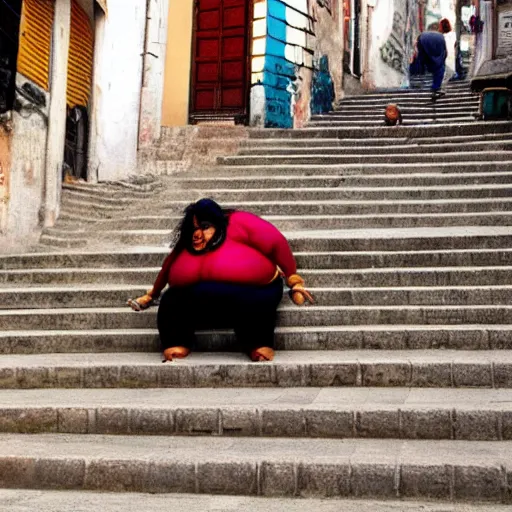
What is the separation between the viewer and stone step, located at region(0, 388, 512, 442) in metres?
3.93

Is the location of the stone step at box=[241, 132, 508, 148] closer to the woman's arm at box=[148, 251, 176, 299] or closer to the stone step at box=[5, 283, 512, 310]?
the stone step at box=[5, 283, 512, 310]

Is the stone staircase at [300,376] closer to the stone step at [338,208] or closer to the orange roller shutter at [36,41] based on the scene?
the stone step at [338,208]

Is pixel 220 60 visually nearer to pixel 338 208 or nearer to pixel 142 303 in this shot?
pixel 338 208

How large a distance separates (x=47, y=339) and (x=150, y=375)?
3.66ft

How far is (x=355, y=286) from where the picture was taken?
20.2 feet

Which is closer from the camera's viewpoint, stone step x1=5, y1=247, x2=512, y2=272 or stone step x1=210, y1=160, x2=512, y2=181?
stone step x1=5, y1=247, x2=512, y2=272

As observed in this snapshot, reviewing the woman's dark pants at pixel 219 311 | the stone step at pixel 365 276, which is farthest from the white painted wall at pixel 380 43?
the woman's dark pants at pixel 219 311

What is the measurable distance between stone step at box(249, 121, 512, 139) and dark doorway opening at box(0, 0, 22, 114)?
448cm

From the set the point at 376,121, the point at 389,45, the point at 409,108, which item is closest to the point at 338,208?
the point at 376,121

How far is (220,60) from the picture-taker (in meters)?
13.6

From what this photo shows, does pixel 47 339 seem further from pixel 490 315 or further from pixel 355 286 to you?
pixel 490 315

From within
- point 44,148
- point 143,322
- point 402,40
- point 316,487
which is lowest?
point 316,487

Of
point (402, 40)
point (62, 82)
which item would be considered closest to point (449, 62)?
point (402, 40)

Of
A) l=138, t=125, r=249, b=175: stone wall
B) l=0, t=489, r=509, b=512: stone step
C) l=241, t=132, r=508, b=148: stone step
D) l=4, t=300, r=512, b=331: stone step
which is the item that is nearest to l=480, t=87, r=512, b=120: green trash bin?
→ l=241, t=132, r=508, b=148: stone step
